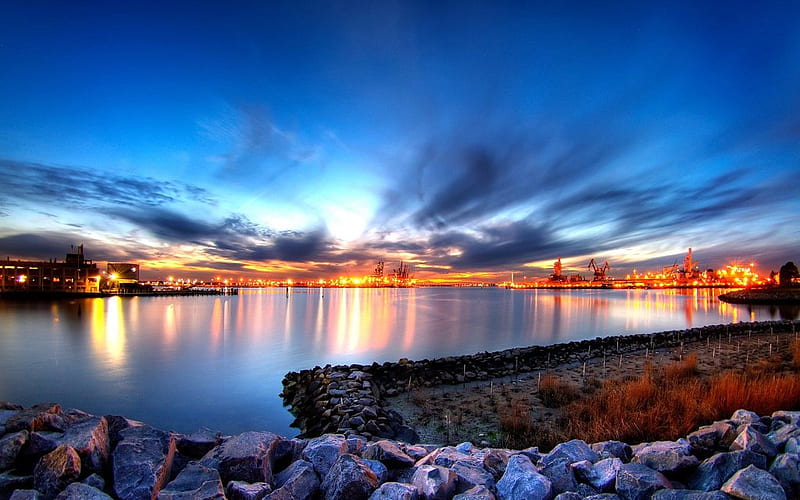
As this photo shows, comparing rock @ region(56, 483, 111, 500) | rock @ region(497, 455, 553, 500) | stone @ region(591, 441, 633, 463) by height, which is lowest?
stone @ region(591, 441, 633, 463)

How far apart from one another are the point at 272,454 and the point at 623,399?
776 cm

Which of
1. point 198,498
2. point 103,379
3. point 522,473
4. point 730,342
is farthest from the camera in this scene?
point 730,342

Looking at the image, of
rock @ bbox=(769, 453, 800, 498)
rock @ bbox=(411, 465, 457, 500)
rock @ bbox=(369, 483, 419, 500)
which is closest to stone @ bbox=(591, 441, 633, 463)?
rock @ bbox=(769, 453, 800, 498)

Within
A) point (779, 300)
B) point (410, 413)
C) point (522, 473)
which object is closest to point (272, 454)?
point (522, 473)

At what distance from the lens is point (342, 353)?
869 inches

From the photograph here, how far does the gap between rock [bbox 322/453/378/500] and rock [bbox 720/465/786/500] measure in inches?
123

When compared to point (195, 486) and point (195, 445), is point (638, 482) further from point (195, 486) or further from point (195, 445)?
point (195, 445)

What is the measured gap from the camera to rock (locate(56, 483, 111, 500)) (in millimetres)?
2977

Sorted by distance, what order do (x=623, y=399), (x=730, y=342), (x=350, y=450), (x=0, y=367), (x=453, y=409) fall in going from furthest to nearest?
(x=730, y=342) < (x=0, y=367) < (x=453, y=409) < (x=623, y=399) < (x=350, y=450)

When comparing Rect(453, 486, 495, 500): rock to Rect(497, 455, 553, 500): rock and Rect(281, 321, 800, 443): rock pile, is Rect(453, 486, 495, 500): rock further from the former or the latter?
Rect(281, 321, 800, 443): rock pile

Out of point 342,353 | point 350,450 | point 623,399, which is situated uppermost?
point 350,450

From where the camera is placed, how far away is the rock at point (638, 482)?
11.0ft

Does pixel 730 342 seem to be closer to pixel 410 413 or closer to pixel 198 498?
pixel 410 413

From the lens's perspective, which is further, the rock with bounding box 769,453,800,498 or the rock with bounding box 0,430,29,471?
the rock with bounding box 769,453,800,498
